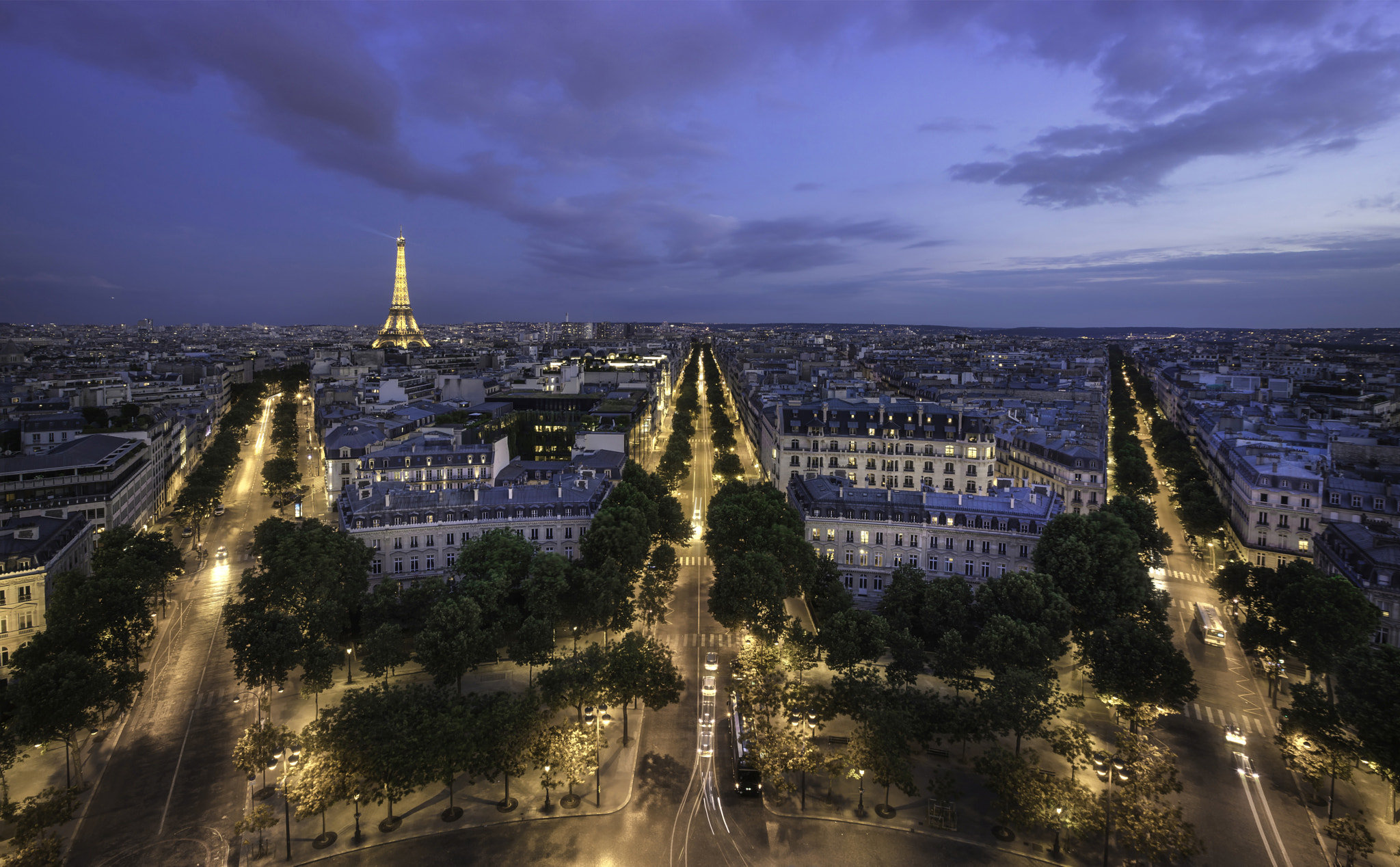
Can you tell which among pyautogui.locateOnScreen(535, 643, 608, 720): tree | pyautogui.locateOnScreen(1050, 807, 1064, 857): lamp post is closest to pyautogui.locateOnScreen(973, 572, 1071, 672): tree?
pyautogui.locateOnScreen(1050, 807, 1064, 857): lamp post

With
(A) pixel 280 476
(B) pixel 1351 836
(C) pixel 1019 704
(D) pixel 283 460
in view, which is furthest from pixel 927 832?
(D) pixel 283 460

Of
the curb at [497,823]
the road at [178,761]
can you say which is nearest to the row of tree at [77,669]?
the road at [178,761]

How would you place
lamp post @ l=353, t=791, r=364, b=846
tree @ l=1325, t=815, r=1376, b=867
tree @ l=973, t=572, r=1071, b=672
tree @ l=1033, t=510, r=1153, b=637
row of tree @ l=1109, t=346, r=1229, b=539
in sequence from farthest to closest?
row of tree @ l=1109, t=346, r=1229, b=539, tree @ l=1033, t=510, r=1153, b=637, tree @ l=973, t=572, r=1071, b=672, lamp post @ l=353, t=791, r=364, b=846, tree @ l=1325, t=815, r=1376, b=867

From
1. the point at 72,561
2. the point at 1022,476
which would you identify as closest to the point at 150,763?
the point at 72,561

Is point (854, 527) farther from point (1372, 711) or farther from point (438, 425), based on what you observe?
point (438, 425)

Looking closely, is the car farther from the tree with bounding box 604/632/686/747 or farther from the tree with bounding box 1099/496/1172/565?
the tree with bounding box 604/632/686/747
